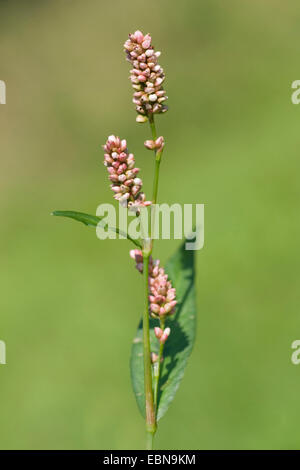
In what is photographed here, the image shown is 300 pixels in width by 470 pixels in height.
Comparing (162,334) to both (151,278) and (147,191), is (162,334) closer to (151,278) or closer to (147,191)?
(151,278)

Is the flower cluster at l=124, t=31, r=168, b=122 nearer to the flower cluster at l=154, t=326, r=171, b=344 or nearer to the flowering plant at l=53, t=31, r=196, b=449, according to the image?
the flowering plant at l=53, t=31, r=196, b=449

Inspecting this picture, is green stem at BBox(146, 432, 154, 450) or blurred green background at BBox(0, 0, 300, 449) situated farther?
blurred green background at BBox(0, 0, 300, 449)

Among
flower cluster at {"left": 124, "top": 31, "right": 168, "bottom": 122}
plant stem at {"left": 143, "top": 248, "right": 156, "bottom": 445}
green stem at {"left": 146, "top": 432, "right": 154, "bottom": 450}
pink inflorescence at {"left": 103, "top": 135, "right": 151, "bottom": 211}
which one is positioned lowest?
green stem at {"left": 146, "top": 432, "right": 154, "bottom": 450}

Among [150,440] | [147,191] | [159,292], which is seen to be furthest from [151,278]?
[147,191]

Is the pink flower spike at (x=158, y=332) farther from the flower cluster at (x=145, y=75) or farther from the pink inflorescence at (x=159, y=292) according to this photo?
the flower cluster at (x=145, y=75)

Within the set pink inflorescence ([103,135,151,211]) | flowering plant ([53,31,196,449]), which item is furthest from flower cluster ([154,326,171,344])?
pink inflorescence ([103,135,151,211])

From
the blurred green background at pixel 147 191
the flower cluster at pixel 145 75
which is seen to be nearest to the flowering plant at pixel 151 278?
the flower cluster at pixel 145 75
